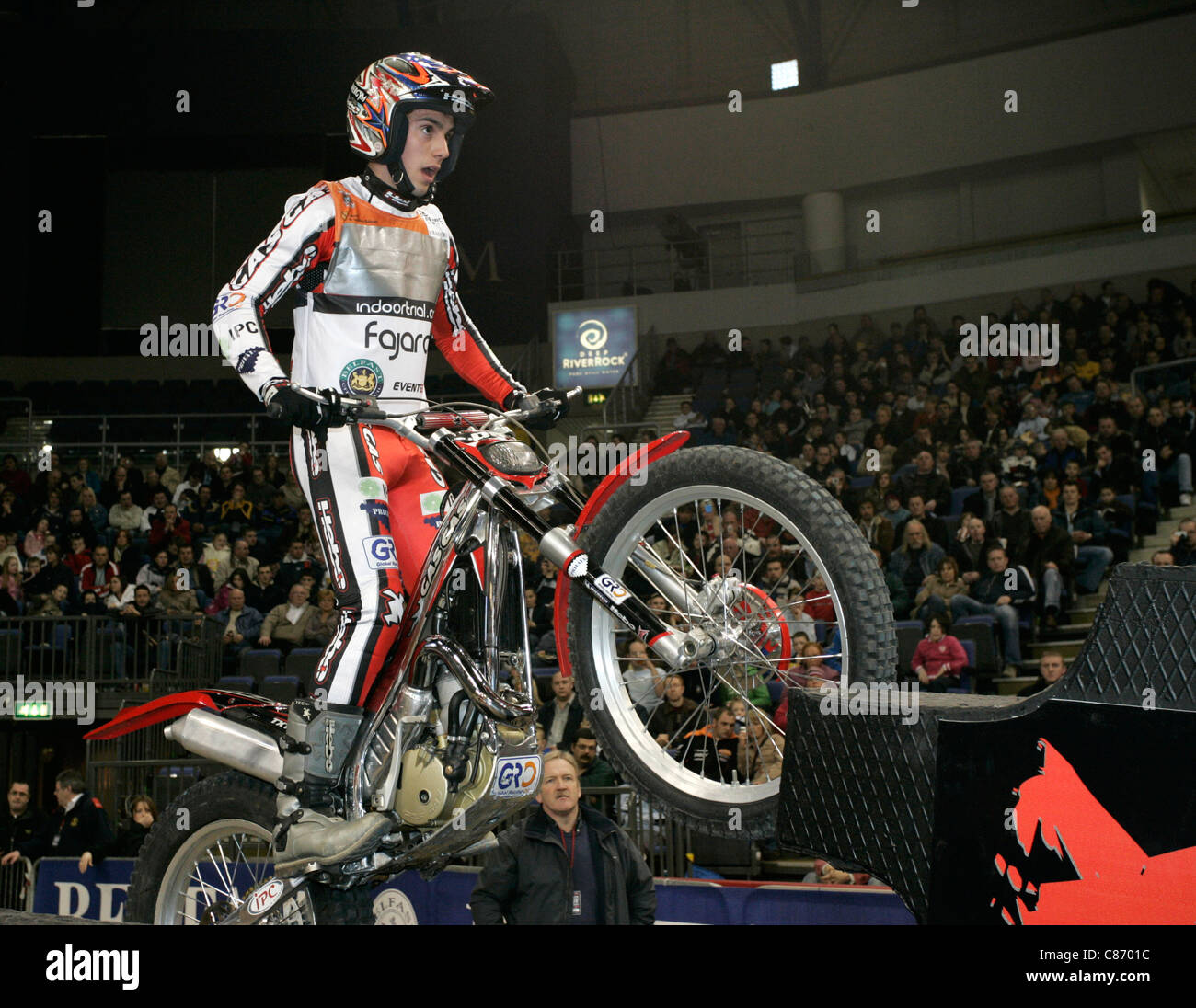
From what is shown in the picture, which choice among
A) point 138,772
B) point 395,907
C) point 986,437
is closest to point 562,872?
point 395,907

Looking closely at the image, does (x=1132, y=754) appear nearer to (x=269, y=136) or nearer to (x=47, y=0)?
(x=269, y=136)

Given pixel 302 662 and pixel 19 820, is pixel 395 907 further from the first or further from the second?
pixel 302 662

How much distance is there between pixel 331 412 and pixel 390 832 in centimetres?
124

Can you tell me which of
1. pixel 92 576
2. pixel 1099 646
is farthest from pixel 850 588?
pixel 92 576

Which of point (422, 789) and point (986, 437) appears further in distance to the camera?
point (986, 437)

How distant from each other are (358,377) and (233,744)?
4.12 ft

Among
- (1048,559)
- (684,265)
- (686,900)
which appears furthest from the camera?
(684,265)

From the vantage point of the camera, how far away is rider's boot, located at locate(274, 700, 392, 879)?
12.1 ft

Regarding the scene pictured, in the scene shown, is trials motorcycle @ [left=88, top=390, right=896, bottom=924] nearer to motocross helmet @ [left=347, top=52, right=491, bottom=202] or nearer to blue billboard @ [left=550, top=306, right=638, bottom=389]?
motocross helmet @ [left=347, top=52, right=491, bottom=202]

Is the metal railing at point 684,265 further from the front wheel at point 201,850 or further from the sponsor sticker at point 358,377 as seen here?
the front wheel at point 201,850

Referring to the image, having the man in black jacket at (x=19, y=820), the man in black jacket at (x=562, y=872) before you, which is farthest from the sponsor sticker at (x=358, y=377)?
the man in black jacket at (x=19, y=820)

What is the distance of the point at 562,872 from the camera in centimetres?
483

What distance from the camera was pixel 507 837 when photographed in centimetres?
490

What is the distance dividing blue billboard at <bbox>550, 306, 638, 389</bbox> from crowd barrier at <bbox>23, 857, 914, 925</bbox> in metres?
12.9
